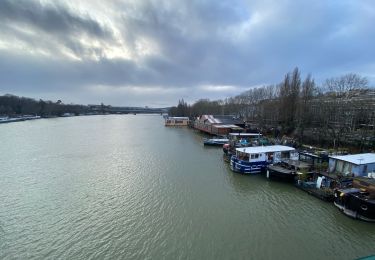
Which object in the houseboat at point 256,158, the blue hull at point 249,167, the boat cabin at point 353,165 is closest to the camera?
the boat cabin at point 353,165

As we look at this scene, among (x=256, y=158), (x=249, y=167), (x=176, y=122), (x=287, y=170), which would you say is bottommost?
(x=176, y=122)

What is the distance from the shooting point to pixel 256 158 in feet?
84.1

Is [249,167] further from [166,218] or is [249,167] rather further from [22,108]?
[22,108]

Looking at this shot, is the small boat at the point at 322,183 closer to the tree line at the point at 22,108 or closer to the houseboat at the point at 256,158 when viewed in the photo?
the houseboat at the point at 256,158

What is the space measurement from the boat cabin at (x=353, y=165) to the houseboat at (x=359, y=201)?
2.49 m

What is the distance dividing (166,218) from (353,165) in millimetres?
16457

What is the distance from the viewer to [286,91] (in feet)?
157

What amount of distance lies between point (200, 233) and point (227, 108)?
101m

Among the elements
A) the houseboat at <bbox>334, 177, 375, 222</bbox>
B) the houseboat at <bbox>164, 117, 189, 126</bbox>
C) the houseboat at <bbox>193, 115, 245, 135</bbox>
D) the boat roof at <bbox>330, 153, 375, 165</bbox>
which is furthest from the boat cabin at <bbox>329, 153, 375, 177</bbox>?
the houseboat at <bbox>164, 117, 189, 126</bbox>

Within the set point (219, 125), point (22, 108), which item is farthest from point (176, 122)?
point (22, 108)

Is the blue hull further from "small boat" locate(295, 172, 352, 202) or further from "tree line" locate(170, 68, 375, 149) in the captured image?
"tree line" locate(170, 68, 375, 149)

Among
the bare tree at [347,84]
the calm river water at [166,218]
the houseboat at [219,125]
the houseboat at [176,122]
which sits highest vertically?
the bare tree at [347,84]

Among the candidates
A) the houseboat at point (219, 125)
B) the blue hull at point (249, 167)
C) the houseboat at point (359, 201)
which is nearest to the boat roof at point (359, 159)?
the houseboat at point (359, 201)

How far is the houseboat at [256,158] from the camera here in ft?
82.3
